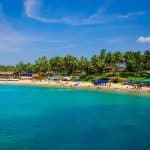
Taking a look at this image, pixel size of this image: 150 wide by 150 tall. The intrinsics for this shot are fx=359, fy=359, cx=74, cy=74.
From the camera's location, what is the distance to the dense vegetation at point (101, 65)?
322 ft

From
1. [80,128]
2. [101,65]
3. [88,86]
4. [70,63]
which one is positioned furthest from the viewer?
[70,63]

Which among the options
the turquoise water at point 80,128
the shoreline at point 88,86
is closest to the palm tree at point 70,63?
the shoreline at point 88,86

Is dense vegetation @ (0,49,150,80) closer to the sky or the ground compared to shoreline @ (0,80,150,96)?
closer to the sky

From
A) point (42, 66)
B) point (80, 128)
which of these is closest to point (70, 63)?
point (42, 66)

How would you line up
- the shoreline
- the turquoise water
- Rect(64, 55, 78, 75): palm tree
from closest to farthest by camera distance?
the turquoise water → the shoreline → Rect(64, 55, 78, 75): palm tree

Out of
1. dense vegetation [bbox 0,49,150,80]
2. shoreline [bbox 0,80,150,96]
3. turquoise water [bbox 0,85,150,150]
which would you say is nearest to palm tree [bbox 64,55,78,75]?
dense vegetation [bbox 0,49,150,80]

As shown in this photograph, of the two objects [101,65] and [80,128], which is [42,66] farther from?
[80,128]

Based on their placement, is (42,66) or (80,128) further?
(42,66)

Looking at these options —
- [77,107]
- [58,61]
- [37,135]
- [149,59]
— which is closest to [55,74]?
[58,61]

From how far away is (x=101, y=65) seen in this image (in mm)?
101812

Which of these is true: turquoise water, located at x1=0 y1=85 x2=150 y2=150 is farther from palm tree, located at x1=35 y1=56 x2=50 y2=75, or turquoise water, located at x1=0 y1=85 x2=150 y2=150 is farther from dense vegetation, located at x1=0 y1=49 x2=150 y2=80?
palm tree, located at x1=35 y1=56 x2=50 y2=75

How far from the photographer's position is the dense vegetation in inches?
3861

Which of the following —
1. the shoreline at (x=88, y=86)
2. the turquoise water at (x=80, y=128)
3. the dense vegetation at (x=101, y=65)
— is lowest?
the turquoise water at (x=80, y=128)

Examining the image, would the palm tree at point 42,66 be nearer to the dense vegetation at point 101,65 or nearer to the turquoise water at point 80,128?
the dense vegetation at point 101,65
